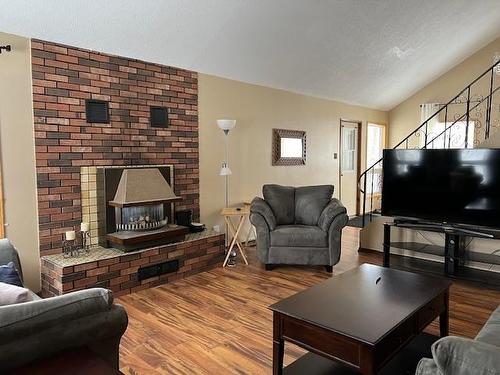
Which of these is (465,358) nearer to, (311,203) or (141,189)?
(141,189)

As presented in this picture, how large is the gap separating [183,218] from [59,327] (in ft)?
9.96

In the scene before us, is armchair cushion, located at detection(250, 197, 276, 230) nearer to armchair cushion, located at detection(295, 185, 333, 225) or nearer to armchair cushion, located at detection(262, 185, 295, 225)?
armchair cushion, located at detection(262, 185, 295, 225)

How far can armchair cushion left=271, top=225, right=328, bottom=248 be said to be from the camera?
14.0 ft

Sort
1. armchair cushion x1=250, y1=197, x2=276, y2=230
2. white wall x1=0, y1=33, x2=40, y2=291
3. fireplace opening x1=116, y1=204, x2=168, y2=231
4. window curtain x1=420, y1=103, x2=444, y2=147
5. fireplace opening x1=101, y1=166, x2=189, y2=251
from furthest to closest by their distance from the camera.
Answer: window curtain x1=420, y1=103, x2=444, y2=147 < armchair cushion x1=250, y1=197, x2=276, y2=230 < fireplace opening x1=116, y1=204, x2=168, y2=231 < fireplace opening x1=101, y1=166, x2=189, y2=251 < white wall x1=0, y1=33, x2=40, y2=291

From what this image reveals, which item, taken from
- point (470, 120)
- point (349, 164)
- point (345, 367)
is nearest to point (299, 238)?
point (345, 367)

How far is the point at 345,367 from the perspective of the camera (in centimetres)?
225

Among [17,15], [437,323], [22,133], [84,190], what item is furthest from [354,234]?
[17,15]

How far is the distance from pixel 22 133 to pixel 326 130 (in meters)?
5.13

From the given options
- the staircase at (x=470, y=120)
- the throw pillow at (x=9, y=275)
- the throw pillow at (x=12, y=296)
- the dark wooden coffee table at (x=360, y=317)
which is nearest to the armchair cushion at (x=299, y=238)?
the dark wooden coffee table at (x=360, y=317)

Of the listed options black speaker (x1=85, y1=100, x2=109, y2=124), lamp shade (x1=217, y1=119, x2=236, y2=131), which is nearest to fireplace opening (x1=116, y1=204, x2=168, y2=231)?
black speaker (x1=85, y1=100, x2=109, y2=124)

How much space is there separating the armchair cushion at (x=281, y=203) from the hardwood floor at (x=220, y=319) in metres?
0.64

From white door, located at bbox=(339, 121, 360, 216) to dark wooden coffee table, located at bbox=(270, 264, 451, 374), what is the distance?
5219mm

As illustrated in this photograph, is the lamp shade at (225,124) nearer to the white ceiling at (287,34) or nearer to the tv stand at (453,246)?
the white ceiling at (287,34)

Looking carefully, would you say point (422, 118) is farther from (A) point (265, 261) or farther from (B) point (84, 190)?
(B) point (84, 190)
